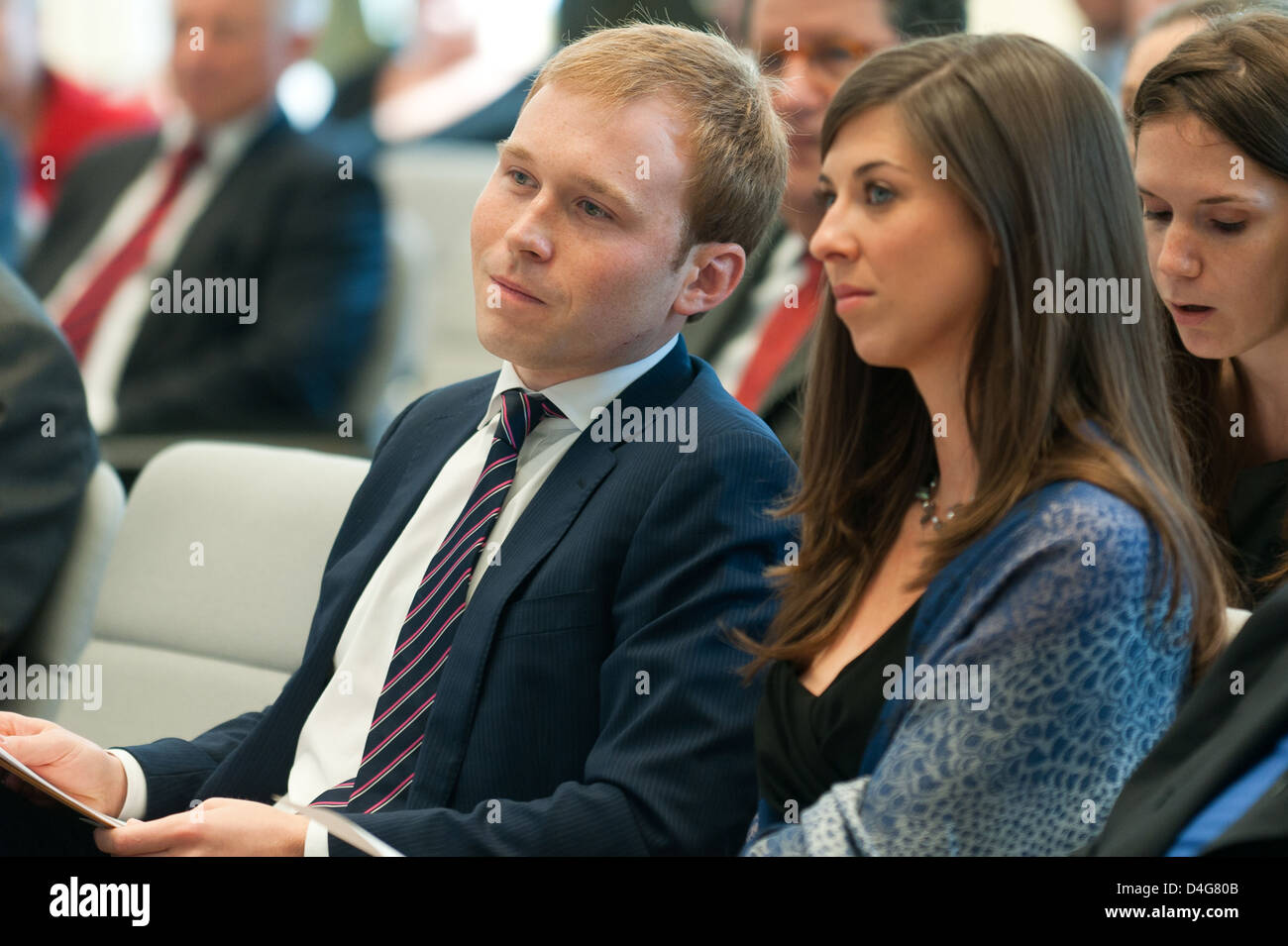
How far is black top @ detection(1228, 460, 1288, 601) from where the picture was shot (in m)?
1.52

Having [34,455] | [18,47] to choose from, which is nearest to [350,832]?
[34,455]

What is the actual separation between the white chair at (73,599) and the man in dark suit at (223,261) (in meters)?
1.09

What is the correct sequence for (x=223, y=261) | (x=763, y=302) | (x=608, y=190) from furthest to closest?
(x=223, y=261)
(x=763, y=302)
(x=608, y=190)

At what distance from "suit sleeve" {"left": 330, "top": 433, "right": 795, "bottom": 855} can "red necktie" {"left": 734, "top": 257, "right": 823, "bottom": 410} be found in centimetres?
101

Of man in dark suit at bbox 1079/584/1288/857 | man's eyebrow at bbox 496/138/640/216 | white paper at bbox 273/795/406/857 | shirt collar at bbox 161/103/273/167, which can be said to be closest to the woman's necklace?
man in dark suit at bbox 1079/584/1288/857

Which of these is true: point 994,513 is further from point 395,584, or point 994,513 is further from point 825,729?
point 395,584

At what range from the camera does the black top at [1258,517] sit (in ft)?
4.99

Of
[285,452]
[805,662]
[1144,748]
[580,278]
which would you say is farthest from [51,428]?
[1144,748]

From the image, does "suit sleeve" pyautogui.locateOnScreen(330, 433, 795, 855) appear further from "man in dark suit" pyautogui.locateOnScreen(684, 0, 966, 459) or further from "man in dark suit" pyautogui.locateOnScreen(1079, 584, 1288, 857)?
"man in dark suit" pyautogui.locateOnScreen(684, 0, 966, 459)

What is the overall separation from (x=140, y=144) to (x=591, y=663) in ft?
9.62

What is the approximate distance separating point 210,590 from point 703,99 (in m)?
0.94

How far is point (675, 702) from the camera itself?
139cm

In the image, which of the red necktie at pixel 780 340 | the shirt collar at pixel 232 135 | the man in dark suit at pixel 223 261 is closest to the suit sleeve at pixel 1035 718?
the red necktie at pixel 780 340
